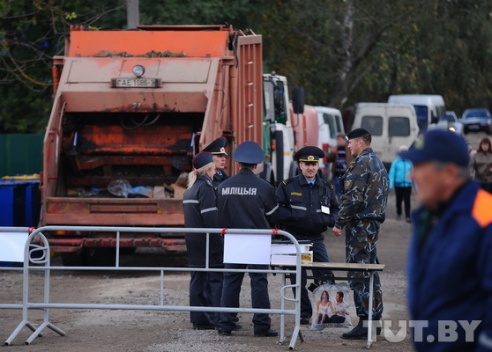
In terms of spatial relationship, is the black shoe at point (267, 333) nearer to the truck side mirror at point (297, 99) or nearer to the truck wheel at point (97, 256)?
the truck wheel at point (97, 256)

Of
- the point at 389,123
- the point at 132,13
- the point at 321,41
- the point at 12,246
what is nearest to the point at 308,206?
the point at 12,246

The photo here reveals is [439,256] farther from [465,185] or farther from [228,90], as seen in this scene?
[228,90]

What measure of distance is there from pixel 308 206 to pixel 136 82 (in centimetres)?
503

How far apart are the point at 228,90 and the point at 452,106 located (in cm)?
3397

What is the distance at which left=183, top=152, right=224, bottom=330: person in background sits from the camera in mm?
10305

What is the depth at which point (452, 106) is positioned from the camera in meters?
47.7

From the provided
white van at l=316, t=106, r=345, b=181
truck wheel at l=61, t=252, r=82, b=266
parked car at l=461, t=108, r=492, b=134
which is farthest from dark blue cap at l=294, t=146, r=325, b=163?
parked car at l=461, t=108, r=492, b=134

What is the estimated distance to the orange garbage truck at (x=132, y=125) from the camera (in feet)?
47.0

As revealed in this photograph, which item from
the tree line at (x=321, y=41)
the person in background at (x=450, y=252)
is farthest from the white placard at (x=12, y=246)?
the tree line at (x=321, y=41)

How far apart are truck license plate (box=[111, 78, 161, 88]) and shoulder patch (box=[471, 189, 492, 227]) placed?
1078 cm

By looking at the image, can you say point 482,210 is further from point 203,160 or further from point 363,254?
point 203,160

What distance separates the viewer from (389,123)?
3359 cm

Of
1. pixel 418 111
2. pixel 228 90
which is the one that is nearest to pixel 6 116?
pixel 228 90

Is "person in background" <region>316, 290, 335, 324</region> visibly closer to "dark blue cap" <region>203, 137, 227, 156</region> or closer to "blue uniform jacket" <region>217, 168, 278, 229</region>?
"blue uniform jacket" <region>217, 168, 278, 229</region>
